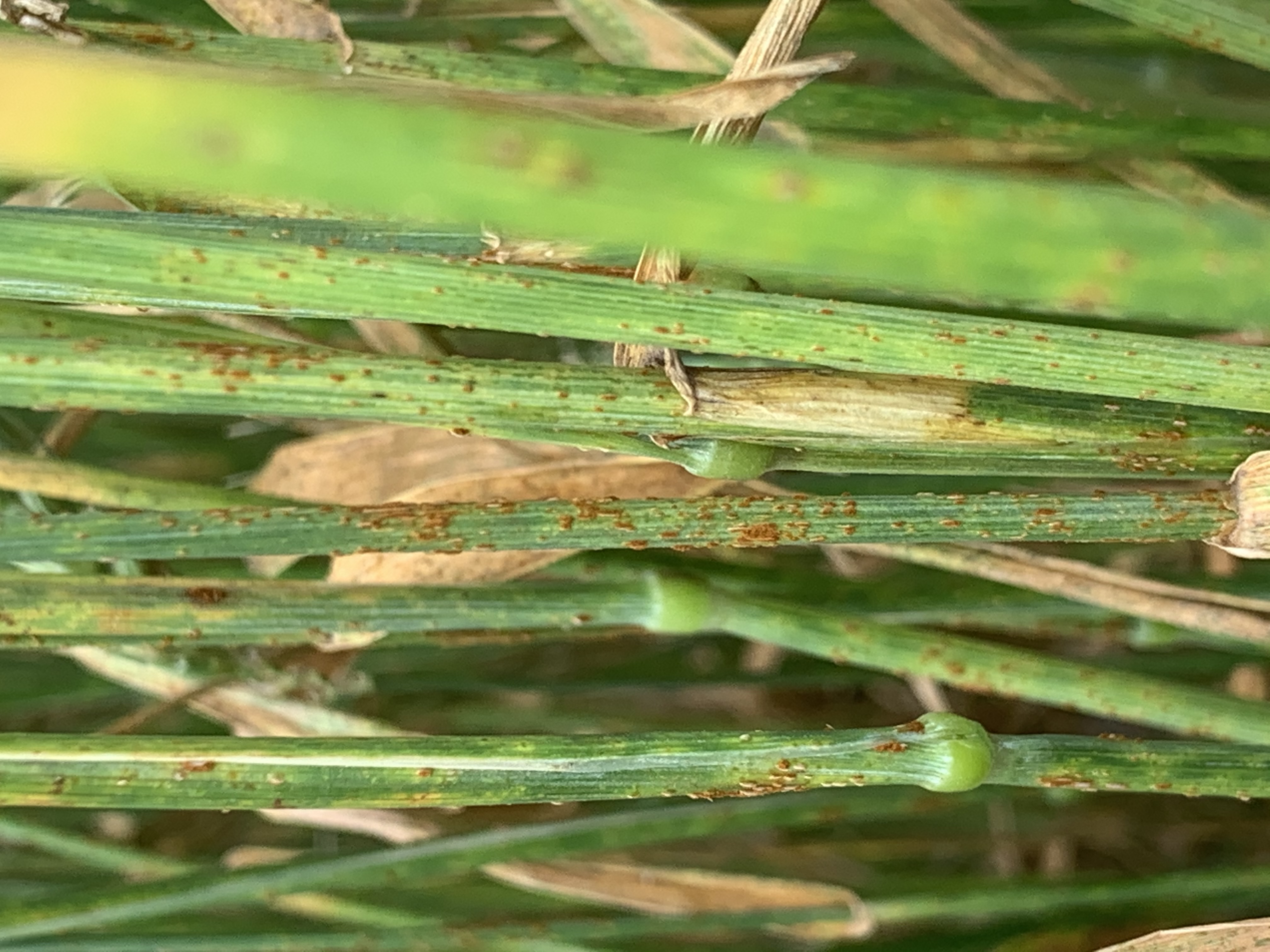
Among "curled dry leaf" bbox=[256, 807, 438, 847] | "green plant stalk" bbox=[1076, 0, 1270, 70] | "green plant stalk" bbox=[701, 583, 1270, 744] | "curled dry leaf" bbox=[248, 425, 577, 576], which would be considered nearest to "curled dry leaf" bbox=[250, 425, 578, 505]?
"curled dry leaf" bbox=[248, 425, 577, 576]

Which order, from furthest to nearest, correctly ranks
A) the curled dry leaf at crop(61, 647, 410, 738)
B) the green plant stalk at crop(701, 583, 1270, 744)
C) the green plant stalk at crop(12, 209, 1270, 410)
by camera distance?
the curled dry leaf at crop(61, 647, 410, 738) → the green plant stalk at crop(701, 583, 1270, 744) → the green plant stalk at crop(12, 209, 1270, 410)

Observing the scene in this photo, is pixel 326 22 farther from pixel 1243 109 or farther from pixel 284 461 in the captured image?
pixel 1243 109

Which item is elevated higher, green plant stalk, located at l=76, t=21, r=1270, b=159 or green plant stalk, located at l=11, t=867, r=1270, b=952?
green plant stalk, located at l=76, t=21, r=1270, b=159

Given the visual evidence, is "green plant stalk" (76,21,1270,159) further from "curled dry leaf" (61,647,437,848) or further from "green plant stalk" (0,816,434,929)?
"green plant stalk" (0,816,434,929)

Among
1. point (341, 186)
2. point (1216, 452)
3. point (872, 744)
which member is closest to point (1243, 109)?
point (1216, 452)

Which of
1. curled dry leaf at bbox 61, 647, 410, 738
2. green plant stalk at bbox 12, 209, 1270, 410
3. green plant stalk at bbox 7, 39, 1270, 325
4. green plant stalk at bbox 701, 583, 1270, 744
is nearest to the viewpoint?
green plant stalk at bbox 7, 39, 1270, 325

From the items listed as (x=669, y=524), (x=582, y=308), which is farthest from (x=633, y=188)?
(x=669, y=524)

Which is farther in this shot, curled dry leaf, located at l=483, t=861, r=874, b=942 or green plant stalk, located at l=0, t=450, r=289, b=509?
curled dry leaf, located at l=483, t=861, r=874, b=942
